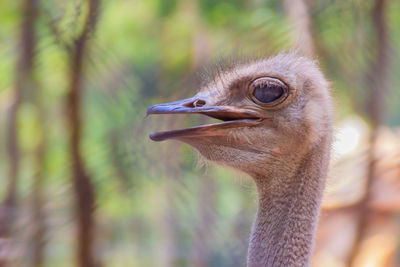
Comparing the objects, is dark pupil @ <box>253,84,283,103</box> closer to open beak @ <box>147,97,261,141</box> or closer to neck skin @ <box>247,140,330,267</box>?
open beak @ <box>147,97,261,141</box>

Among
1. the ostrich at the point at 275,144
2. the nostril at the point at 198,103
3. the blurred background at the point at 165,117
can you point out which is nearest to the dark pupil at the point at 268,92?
the ostrich at the point at 275,144

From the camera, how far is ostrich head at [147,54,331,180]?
150 centimetres

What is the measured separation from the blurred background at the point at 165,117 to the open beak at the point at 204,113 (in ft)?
0.62

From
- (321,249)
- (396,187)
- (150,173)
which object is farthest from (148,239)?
(150,173)

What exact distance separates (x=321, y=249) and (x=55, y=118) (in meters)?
2.46

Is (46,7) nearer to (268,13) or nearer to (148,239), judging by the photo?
(268,13)

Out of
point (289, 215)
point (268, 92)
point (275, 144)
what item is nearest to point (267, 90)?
point (268, 92)

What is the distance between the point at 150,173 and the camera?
221cm

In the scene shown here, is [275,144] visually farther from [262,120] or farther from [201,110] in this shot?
[201,110]

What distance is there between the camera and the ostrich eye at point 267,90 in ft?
4.99

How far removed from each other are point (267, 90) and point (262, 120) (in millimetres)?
76

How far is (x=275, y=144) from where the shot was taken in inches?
60.1

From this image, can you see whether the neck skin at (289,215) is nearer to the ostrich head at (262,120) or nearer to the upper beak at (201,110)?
the ostrich head at (262,120)

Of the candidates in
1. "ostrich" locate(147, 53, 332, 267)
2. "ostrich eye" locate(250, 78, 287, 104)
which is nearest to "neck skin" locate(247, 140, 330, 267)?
"ostrich" locate(147, 53, 332, 267)
